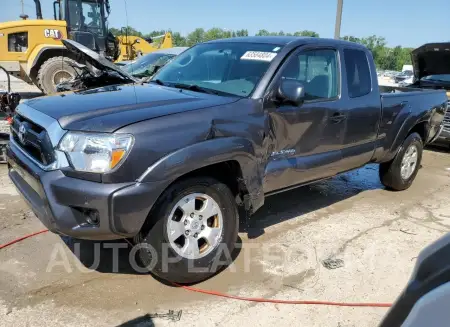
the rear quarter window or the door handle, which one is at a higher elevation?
the rear quarter window

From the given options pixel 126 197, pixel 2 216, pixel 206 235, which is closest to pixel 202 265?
pixel 206 235

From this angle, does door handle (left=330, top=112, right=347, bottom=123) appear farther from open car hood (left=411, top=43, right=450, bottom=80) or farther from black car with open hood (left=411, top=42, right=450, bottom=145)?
open car hood (left=411, top=43, right=450, bottom=80)

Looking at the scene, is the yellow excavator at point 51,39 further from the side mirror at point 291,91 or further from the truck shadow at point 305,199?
the side mirror at point 291,91

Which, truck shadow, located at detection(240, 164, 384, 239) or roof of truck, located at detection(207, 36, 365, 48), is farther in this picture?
truck shadow, located at detection(240, 164, 384, 239)

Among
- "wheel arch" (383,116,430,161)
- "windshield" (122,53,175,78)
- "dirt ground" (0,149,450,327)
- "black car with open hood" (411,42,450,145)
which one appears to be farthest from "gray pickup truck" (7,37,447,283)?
"windshield" (122,53,175,78)

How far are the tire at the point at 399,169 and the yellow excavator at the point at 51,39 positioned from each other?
9.05 m

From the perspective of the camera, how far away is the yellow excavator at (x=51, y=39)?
12086 mm

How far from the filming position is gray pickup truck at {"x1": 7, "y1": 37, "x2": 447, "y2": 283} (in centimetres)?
271

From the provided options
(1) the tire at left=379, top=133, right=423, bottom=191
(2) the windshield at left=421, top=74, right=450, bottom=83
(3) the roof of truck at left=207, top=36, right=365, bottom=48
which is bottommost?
(1) the tire at left=379, top=133, right=423, bottom=191

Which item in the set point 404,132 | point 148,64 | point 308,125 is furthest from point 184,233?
point 148,64

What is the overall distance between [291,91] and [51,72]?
34.0 ft

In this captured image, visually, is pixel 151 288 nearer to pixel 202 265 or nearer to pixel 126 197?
pixel 202 265

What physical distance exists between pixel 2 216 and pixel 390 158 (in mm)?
4507

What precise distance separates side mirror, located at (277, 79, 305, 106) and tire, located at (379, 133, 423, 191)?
253 cm
